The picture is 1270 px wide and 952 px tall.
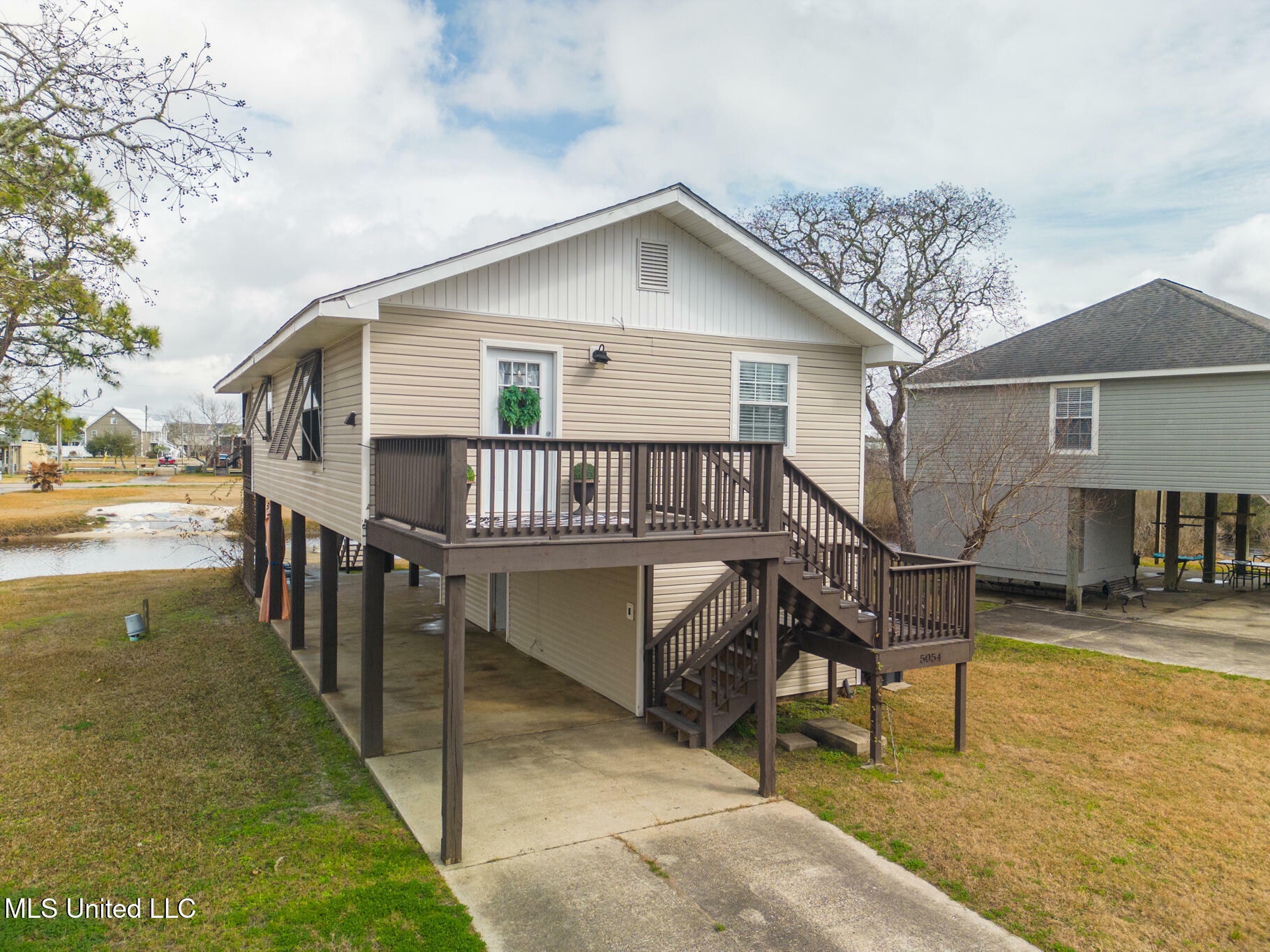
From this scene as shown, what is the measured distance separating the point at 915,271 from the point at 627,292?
1354cm

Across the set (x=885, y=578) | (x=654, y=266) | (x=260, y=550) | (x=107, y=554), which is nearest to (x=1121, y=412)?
(x=885, y=578)

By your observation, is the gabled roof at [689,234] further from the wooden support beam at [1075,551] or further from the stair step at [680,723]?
the wooden support beam at [1075,551]

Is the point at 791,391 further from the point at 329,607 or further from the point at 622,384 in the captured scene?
the point at 329,607

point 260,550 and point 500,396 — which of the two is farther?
point 260,550

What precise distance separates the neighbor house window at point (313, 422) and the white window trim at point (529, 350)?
8.82ft

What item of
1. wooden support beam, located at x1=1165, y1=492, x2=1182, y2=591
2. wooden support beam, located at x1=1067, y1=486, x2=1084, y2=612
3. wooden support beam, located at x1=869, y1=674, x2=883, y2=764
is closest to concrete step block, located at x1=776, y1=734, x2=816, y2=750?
wooden support beam, located at x1=869, y1=674, x2=883, y2=764

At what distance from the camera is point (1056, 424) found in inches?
719

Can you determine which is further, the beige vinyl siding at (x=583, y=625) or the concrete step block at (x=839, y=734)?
the beige vinyl siding at (x=583, y=625)

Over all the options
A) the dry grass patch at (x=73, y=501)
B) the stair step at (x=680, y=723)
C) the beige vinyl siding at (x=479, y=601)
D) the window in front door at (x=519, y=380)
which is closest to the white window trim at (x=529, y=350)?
the window in front door at (x=519, y=380)

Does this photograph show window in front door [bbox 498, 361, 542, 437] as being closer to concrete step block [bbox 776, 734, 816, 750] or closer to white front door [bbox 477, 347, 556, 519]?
white front door [bbox 477, 347, 556, 519]

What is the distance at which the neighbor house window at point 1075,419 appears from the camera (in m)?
17.7

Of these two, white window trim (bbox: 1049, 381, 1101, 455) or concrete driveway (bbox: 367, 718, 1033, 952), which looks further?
white window trim (bbox: 1049, 381, 1101, 455)

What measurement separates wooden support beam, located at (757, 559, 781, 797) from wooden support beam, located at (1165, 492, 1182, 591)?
16.5 metres

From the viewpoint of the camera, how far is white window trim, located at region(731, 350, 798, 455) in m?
10.3
